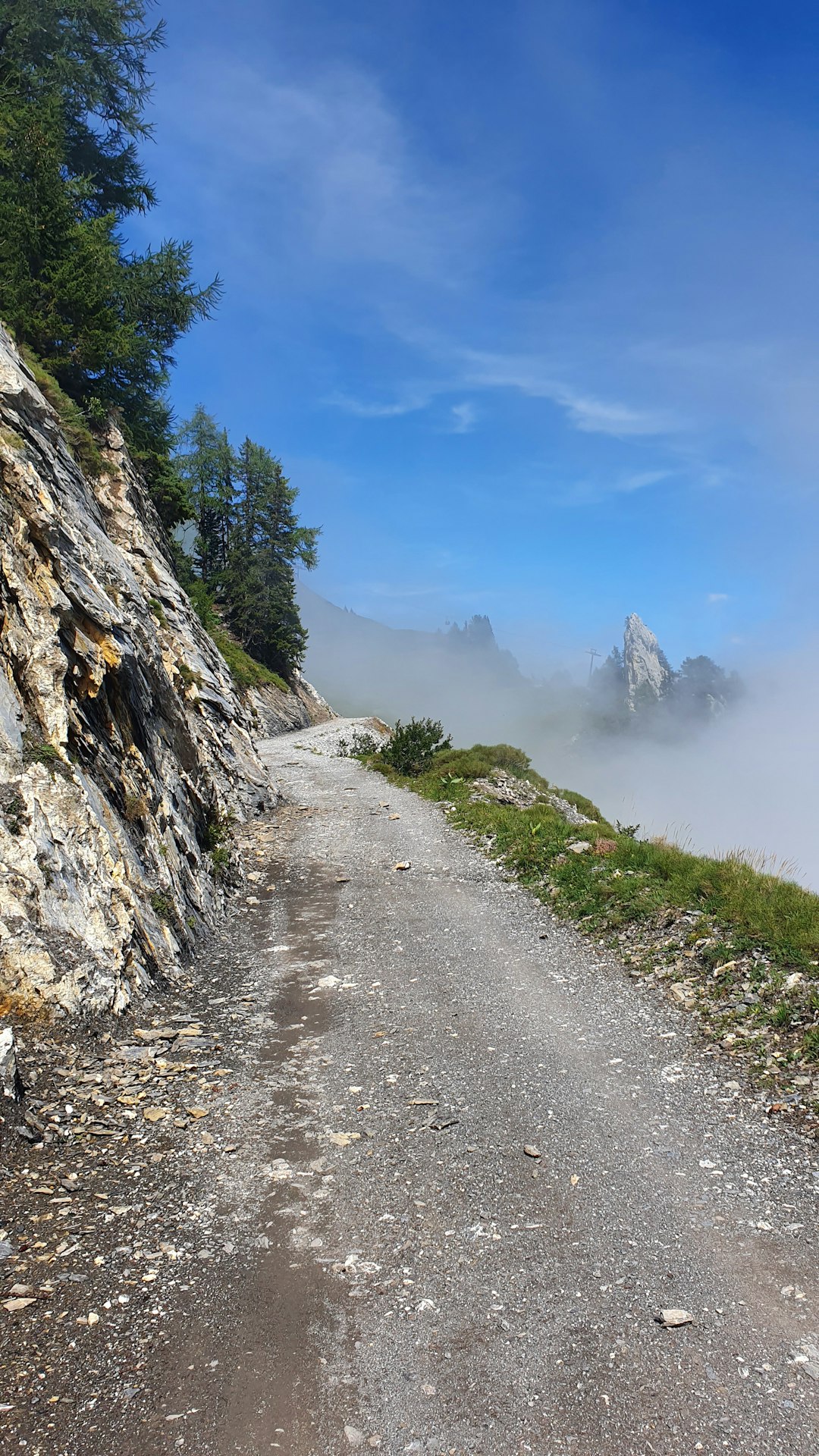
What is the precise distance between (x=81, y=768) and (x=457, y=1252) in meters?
7.23

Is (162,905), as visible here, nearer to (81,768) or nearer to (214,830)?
(81,768)

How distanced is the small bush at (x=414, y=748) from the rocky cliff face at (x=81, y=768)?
1496cm

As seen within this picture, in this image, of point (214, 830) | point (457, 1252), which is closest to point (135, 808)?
point (214, 830)

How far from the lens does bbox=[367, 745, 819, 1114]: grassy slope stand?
24.9 feet

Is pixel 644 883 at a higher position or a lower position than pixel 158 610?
lower

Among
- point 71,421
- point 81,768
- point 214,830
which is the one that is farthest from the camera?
point 71,421

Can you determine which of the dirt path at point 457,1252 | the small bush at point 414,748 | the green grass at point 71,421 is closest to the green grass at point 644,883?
the dirt path at point 457,1252

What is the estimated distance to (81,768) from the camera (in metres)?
9.38

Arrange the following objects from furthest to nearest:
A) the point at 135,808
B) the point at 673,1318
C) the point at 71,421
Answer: the point at 71,421 < the point at 135,808 < the point at 673,1318

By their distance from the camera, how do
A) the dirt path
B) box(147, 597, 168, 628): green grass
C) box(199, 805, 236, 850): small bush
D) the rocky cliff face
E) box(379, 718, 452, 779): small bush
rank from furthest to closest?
box(379, 718, 452, 779): small bush, box(147, 597, 168, 628): green grass, box(199, 805, 236, 850): small bush, the rocky cliff face, the dirt path

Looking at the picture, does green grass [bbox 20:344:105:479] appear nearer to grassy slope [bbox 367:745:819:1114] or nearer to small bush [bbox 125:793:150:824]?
small bush [bbox 125:793:150:824]

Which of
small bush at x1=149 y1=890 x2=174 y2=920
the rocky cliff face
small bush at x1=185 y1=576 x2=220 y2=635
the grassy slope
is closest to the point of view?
the rocky cliff face

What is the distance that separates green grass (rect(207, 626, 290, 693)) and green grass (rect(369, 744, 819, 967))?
102 ft

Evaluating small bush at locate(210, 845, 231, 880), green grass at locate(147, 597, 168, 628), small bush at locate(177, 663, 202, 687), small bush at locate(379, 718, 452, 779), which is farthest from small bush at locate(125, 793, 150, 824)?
small bush at locate(379, 718, 452, 779)
